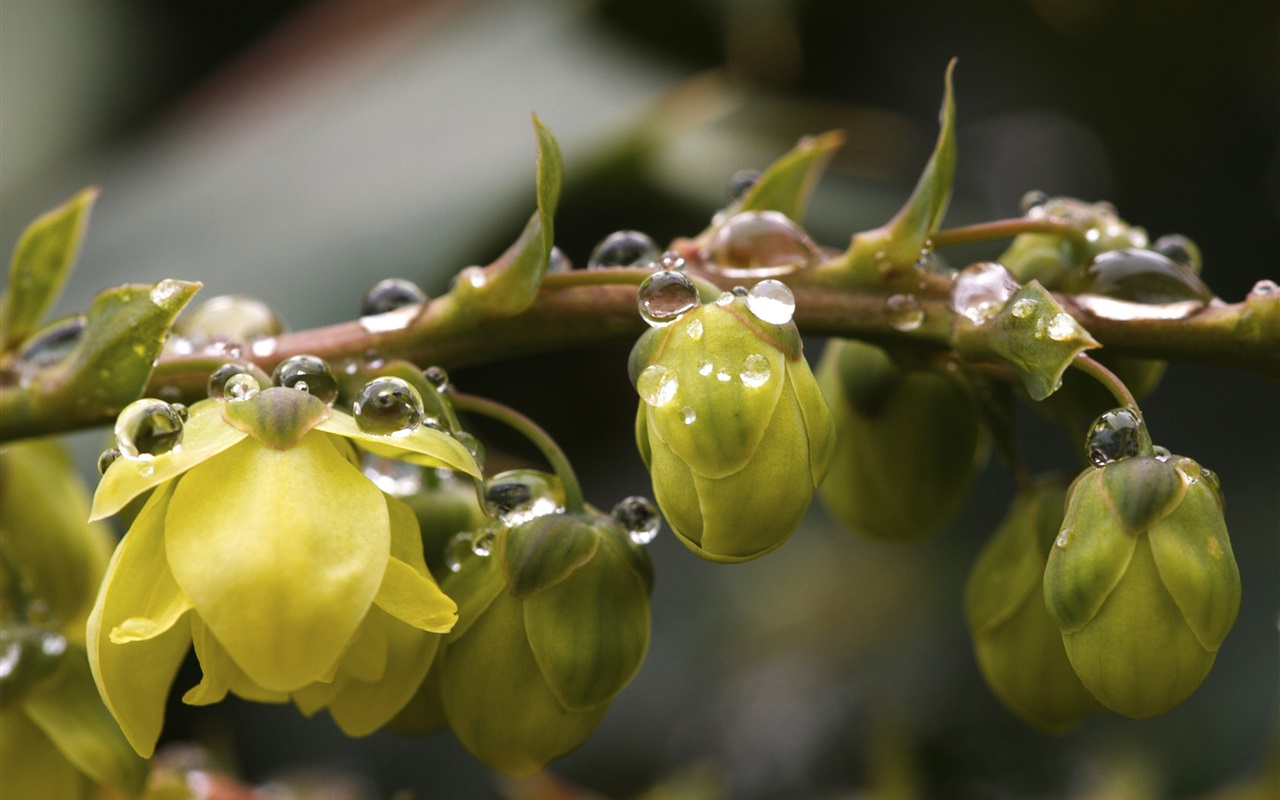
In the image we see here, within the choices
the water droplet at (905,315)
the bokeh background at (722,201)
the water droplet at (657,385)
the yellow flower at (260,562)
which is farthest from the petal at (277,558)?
the bokeh background at (722,201)

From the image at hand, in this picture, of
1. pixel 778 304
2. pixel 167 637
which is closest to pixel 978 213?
pixel 778 304

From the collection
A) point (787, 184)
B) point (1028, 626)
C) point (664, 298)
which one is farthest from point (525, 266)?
point (1028, 626)

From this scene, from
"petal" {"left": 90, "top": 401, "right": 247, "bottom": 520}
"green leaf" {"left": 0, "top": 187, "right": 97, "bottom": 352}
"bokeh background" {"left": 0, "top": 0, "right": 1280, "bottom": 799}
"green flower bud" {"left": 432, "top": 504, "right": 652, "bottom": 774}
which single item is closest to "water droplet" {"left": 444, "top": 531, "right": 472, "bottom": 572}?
"green flower bud" {"left": 432, "top": 504, "right": 652, "bottom": 774}

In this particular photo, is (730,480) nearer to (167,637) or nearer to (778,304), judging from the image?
(778,304)

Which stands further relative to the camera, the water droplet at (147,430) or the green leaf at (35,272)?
the green leaf at (35,272)

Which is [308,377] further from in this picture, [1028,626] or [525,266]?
[1028,626]

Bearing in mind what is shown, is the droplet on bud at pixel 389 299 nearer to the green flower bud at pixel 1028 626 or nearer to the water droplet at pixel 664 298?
the water droplet at pixel 664 298

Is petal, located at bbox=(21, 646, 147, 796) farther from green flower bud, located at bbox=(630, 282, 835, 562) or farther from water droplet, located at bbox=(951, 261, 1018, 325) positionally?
water droplet, located at bbox=(951, 261, 1018, 325)
